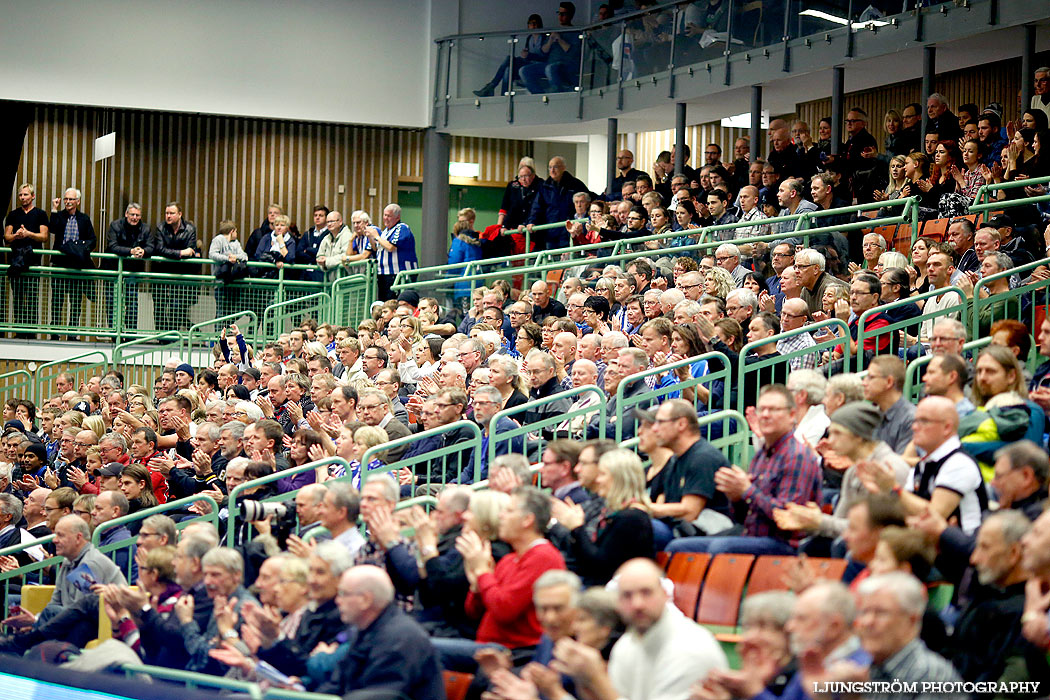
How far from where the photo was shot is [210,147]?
1914 cm

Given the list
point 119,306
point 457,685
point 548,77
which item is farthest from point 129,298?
point 457,685

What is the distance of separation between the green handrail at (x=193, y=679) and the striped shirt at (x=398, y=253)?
9015 mm

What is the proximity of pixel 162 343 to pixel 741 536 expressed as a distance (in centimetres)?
1152

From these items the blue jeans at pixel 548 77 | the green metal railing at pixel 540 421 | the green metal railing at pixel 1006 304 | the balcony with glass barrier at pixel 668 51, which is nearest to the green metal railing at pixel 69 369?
the balcony with glass barrier at pixel 668 51

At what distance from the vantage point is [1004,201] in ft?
31.1

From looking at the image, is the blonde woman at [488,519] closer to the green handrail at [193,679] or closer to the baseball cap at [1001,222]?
the green handrail at [193,679]

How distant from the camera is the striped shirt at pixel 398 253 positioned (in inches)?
578

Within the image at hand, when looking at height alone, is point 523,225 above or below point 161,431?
above

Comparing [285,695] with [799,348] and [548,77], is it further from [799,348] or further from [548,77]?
[548,77]

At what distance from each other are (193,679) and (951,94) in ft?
43.4

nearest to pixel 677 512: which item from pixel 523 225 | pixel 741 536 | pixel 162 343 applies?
pixel 741 536

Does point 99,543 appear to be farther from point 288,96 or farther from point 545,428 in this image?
point 288,96

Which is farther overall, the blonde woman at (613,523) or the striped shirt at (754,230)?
the striped shirt at (754,230)

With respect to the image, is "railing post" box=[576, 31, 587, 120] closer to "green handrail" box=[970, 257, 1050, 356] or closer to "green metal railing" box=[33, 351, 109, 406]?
"green metal railing" box=[33, 351, 109, 406]
